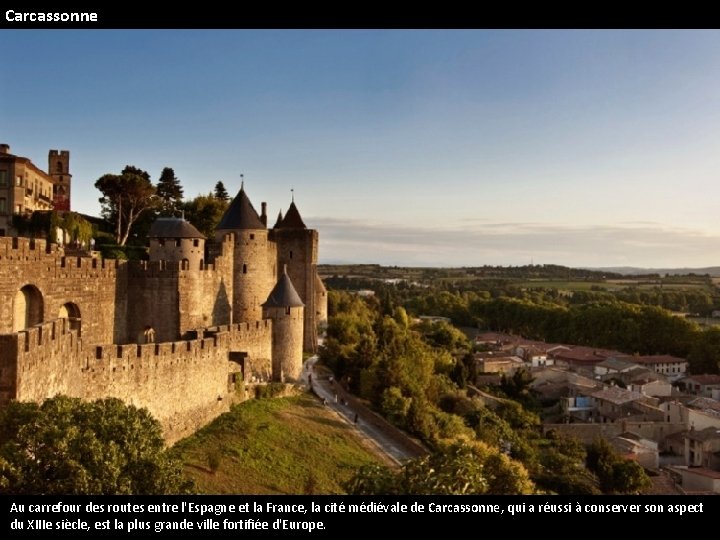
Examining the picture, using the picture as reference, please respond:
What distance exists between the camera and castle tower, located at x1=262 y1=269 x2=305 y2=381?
28.6 metres

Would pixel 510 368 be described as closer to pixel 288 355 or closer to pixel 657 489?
pixel 657 489

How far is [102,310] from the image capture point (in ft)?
76.4

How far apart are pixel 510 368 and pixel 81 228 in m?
45.9

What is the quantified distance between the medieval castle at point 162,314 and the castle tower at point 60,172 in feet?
22.4

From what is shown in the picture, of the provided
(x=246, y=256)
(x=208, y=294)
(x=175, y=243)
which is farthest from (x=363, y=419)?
(x=175, y=243)

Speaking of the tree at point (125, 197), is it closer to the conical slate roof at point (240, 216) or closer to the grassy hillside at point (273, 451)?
the conical slate roof at point (240, 216)

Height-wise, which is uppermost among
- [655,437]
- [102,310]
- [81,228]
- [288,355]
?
[81,228]

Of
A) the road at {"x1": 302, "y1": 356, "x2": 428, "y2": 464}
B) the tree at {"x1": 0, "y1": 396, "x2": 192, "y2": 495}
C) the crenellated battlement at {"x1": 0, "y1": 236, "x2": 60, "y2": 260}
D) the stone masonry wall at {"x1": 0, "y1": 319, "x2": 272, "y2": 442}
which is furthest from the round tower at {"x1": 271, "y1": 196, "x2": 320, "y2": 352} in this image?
the tree at {"x1": 0, "y1": 396, "x2": 192, "y2": 495}

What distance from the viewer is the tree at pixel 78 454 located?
10695 mm

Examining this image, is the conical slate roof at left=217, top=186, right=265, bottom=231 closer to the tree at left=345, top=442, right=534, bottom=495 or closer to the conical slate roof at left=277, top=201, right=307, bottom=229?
the conical slate roof at left=277, top=201, right=307, bottom=229

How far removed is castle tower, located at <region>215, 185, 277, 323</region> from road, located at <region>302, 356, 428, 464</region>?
14.6 ft
